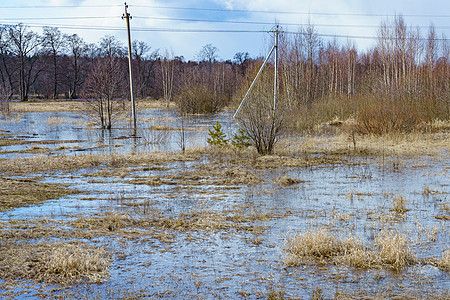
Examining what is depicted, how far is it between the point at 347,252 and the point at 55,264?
11.9 ft

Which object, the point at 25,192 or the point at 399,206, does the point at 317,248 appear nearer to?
the point at 399,206

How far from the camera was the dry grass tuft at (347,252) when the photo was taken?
5.77 meters

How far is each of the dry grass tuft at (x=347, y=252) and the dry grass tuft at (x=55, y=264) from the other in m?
2.31

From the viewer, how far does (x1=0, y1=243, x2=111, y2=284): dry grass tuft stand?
5.29 m

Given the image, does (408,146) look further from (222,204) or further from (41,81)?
(41,81)

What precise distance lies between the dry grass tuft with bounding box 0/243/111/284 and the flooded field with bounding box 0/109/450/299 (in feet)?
0.06

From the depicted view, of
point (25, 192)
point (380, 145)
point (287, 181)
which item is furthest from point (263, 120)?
point (25, 192)

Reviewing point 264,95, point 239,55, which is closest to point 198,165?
point 264,95

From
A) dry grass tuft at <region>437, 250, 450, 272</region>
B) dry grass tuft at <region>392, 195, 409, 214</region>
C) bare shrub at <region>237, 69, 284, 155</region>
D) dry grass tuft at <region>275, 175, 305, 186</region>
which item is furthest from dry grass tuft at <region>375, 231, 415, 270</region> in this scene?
bare shrub at <region>237, 69, 284, 155</region>

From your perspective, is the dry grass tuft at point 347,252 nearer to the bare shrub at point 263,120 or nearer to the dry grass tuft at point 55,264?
the dry grass tuft at point 55,264

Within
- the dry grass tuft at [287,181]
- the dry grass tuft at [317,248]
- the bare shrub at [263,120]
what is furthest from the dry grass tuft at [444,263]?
the bare shrub at [263,120]

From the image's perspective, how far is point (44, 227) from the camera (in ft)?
23.6

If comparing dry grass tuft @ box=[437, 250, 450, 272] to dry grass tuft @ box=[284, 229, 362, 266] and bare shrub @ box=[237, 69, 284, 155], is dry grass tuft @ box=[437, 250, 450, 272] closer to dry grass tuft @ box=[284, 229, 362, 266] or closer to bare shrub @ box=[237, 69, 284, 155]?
dry grass tuft @ box=[284, 229, 362, 266]

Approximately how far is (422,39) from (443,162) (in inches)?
1095
